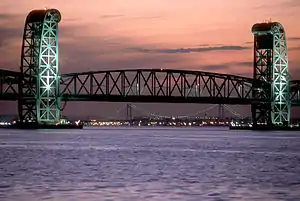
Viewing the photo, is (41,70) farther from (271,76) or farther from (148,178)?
(148,178)

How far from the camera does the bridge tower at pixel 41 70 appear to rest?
529 ft

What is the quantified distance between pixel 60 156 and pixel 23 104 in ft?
341

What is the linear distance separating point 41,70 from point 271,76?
169ft

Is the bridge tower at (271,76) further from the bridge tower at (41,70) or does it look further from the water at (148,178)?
the water at (148,178)

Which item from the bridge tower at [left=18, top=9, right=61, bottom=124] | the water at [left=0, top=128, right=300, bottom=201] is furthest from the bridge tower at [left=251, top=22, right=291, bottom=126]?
the water at [left=0, top=128, right=300, bottom=201]

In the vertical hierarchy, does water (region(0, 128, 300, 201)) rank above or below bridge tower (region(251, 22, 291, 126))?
below

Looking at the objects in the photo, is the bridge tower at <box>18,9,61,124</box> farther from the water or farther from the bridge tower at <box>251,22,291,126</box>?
the water

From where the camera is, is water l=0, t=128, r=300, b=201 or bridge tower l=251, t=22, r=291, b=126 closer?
water l=0, t=128, r=300, b=201

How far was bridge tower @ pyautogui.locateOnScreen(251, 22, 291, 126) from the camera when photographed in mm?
176250

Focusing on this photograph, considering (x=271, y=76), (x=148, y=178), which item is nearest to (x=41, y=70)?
(x=271, y=76)

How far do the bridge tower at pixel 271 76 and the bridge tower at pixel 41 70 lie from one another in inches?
1800

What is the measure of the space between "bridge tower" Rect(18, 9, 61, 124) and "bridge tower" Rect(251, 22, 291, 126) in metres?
45.7

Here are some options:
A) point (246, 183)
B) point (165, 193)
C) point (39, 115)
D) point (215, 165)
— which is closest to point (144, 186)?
point (165, 193)

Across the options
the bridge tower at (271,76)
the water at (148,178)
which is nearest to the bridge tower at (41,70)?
the bridge tower at (271,76)
